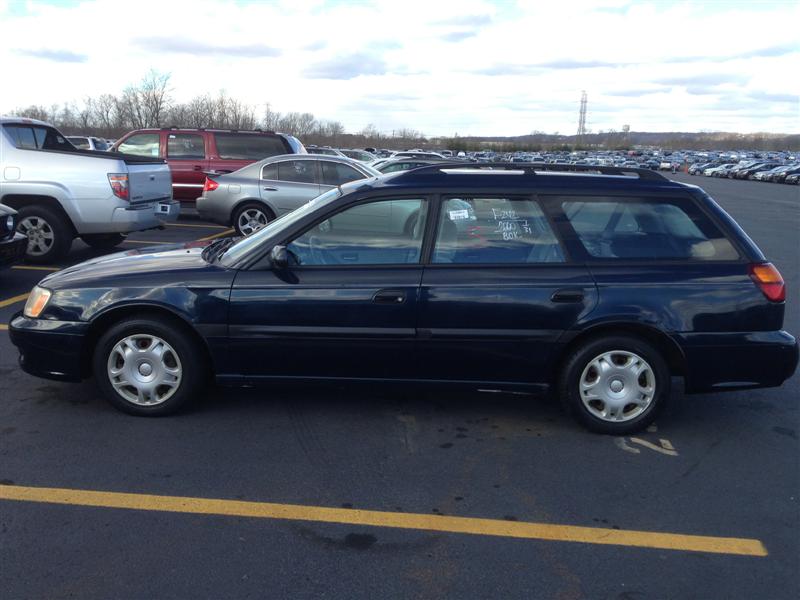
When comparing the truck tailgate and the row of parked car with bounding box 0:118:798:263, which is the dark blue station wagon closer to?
the row of parked car with bounding box 0:118:798:263

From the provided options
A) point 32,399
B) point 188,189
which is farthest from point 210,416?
point 188,189

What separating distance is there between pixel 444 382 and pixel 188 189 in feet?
38.0

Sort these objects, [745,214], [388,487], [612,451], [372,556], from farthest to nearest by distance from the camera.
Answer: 1. [745,214]
2. [612,451]
3. [388,487]
4. [372,556]

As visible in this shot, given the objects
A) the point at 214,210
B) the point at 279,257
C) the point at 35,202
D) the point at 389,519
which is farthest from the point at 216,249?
the point at 214,210

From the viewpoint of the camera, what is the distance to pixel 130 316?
4.53m

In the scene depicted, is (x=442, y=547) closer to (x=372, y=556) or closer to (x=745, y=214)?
(x=372, y=556)

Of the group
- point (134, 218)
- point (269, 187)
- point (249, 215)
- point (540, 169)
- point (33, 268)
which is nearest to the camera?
point (540, 169)

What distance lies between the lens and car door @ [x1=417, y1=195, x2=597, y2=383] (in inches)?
172

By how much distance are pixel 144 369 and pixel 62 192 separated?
18.1 feet

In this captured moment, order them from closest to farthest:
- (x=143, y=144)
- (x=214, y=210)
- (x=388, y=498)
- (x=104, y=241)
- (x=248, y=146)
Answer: (x=388, y=498)
(x=104, y=241)
(x=214, y=210)
(x=248, y=146)
(x=143, y=144)

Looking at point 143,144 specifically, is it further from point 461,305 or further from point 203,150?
point 461,305

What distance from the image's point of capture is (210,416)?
4.64m

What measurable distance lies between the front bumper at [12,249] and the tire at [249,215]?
14.6ft

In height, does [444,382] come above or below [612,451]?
above
